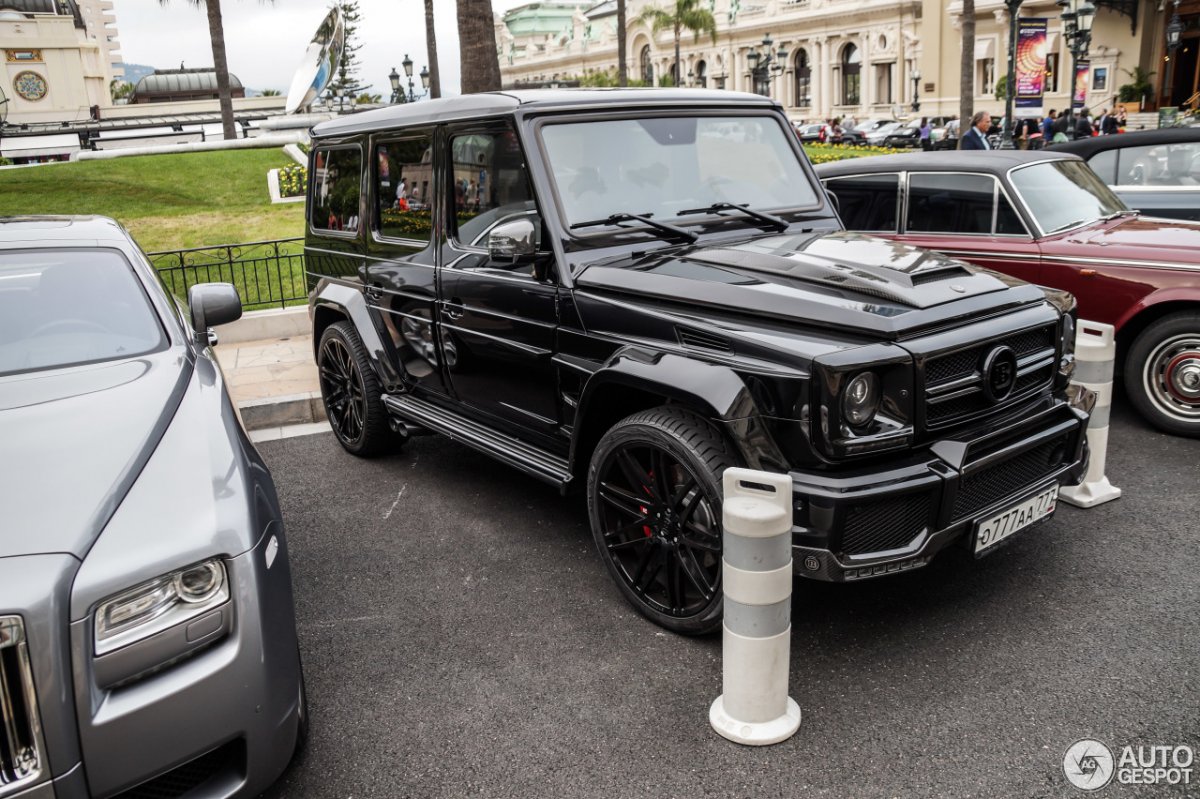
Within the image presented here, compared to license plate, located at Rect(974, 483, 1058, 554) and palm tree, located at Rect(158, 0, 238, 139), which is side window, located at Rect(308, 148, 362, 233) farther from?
palm tree, located at Rect(158, 0, 238, 139)

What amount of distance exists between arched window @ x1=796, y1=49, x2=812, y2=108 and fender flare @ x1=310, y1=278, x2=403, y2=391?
8324 centimetres

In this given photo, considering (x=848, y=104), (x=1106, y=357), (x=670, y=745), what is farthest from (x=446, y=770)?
(x=848, y=104)

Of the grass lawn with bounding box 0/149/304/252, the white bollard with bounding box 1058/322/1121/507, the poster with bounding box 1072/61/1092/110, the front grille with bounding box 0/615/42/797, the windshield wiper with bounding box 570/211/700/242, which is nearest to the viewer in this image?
the front grille with bounding box 0/615/42/797

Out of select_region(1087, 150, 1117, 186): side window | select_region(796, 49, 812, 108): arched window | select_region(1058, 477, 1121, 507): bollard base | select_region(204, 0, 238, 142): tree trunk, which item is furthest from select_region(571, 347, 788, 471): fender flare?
select_region(796, 49, 812, 108): arched window

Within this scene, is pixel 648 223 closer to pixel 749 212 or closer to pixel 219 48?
pixel 749 212

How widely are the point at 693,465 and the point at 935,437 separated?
88 centimetres

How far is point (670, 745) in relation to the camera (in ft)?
10.6

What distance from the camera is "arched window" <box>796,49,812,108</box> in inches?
3287

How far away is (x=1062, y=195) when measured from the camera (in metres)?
6.89

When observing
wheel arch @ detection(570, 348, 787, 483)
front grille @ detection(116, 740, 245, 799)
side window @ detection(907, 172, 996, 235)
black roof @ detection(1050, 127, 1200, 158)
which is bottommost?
front grille @ detection(116, 740, 245, 799)

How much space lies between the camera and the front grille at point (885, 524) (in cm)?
324

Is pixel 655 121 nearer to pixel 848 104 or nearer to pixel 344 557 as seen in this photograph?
pixel 344 557

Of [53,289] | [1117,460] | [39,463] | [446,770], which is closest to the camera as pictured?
[39,463]

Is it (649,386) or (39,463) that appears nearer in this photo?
(39,463)
